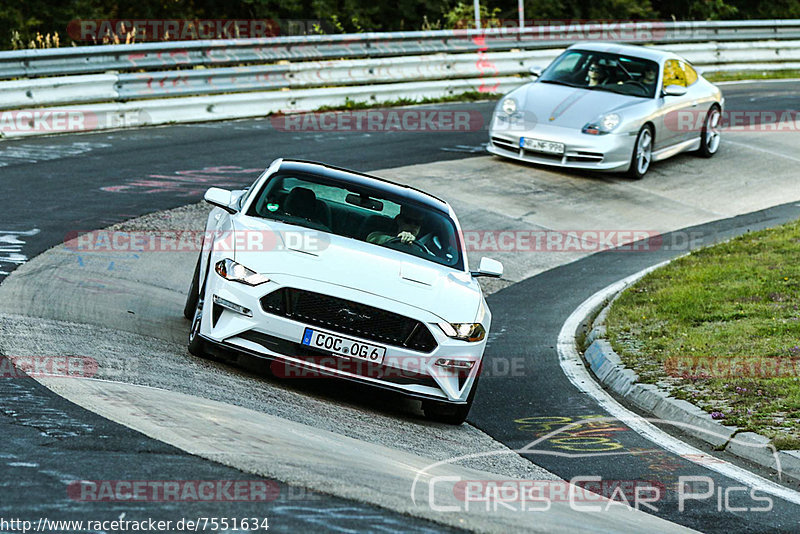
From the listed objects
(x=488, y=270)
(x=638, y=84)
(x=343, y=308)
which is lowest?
(x=488, y=270)

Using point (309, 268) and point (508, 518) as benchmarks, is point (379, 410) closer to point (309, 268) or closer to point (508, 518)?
point (309, 268)

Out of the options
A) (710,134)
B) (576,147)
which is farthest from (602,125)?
(710,134)

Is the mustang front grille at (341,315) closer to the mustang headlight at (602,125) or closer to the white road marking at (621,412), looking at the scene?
the white road marking at (621,412)

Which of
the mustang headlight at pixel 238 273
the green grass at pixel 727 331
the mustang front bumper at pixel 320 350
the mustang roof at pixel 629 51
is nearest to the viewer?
the mustang front bumper at pixel 320 350

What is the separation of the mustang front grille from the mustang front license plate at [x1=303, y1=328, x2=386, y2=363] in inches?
2.2

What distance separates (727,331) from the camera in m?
9.93

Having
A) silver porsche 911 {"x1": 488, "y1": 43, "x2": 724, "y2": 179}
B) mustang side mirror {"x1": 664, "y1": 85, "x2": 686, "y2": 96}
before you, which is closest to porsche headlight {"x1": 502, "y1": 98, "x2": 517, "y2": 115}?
silver porsche 911 {"x1": 488, "y1": 43, "x2": 724, "y2": 179}

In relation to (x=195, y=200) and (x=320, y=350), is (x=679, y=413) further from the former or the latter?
(x=195, y=200)

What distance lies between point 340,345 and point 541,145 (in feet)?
33.5

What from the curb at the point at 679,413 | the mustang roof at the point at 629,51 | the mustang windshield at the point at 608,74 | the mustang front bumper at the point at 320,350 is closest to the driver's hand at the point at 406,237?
the mustang front bumper at the point at 320,350

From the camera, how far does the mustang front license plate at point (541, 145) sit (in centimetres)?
1661

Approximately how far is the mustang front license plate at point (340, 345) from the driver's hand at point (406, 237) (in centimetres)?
144

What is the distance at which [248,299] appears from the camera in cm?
724

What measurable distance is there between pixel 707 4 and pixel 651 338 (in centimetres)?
3507
